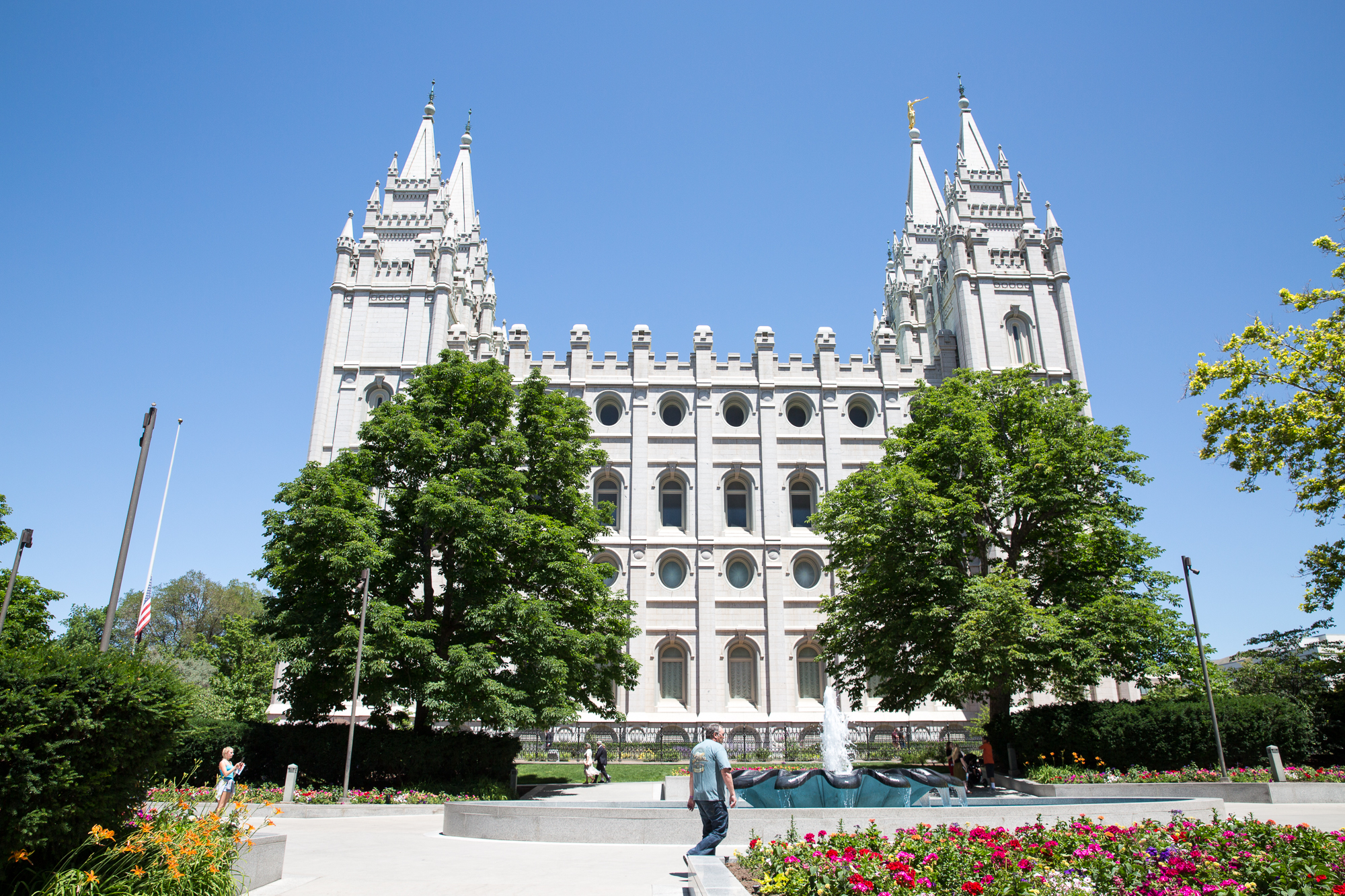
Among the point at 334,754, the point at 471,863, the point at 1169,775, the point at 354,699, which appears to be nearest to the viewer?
the point at 471,863

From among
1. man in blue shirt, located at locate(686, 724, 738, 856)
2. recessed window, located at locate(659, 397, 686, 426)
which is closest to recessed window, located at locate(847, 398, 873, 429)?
recessed window, located at locate(659, 397, 686, 426)

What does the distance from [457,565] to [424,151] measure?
3588cm

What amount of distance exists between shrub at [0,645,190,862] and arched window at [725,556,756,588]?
1258 inches

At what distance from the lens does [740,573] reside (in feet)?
127

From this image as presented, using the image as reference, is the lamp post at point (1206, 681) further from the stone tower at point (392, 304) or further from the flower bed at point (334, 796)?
the stone tower at point (392, 304)

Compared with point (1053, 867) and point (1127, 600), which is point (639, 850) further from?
point (1127, 600)

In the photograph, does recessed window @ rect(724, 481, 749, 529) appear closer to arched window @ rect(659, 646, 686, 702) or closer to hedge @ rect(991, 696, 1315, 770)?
arched window @ rect(659, 646, 686, 702)

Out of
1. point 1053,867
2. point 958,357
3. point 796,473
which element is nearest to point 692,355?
point 796,473

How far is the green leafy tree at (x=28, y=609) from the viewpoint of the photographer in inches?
985

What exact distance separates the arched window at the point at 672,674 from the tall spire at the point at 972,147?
31.3 meters

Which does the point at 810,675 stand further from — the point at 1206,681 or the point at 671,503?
the point at 1206,681

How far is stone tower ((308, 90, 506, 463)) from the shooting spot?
39719 millimetres

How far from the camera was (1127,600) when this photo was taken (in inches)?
899

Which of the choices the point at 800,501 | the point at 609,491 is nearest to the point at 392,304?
the point at 609,491
